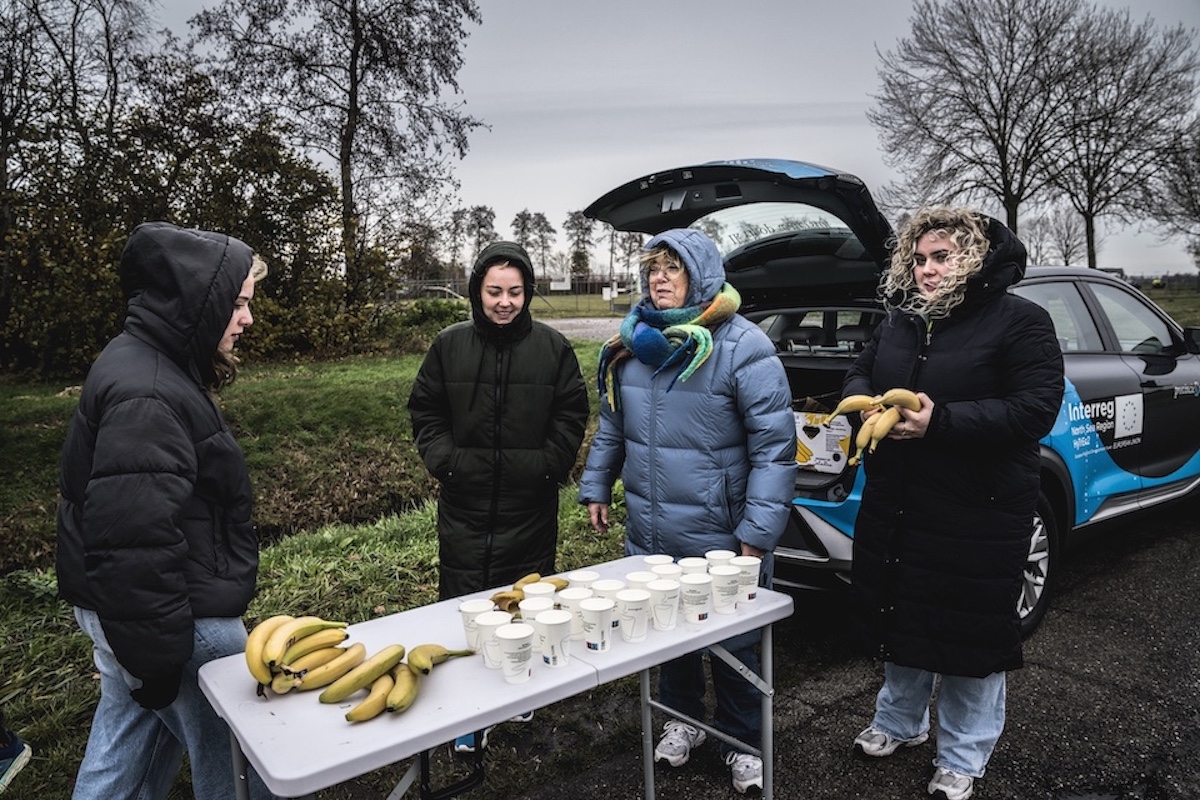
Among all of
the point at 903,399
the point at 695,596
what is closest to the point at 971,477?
the point at 903,399

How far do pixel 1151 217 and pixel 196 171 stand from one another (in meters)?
22.8

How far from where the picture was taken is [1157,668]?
3.61 metres

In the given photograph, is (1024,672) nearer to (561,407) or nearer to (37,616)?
(561,407)

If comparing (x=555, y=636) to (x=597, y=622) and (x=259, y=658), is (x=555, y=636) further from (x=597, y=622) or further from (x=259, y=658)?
(x=259, y=658)

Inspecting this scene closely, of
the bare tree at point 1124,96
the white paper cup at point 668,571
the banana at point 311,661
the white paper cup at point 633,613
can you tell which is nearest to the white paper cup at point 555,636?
the white paper cup at point 633,613

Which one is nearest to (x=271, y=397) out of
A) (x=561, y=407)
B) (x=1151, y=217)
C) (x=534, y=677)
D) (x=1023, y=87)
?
(x=561, y=407)

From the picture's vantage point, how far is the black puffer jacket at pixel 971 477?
99.6 inches

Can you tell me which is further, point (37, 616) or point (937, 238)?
point (37, 616)

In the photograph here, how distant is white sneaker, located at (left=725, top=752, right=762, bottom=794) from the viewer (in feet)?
9.09

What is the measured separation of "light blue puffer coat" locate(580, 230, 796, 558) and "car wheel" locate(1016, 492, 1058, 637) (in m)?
1.81

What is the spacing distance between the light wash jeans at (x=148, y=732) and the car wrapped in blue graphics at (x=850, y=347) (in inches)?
93.3

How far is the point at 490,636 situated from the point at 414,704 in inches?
9.4

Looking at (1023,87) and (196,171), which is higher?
(1023,87)

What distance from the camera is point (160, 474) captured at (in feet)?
5.89
